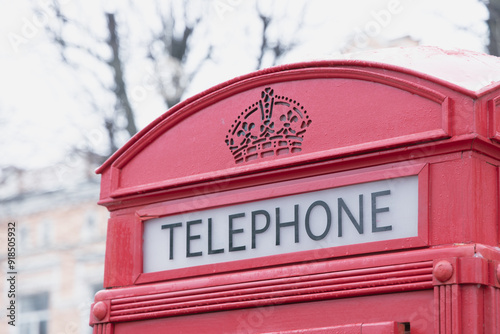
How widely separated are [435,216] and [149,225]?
1338 millimetres

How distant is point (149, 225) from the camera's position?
367 cm

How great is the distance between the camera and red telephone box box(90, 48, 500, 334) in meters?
2.81

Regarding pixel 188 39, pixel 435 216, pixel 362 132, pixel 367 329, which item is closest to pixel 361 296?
pixel 367 329

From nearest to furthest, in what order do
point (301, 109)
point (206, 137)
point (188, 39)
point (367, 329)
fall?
point (367, 329) → point (301, 109) → point (206, 137) → point (188, 39)

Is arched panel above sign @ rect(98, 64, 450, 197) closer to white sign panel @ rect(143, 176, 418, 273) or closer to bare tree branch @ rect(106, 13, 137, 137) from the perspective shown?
white sign panel @ rect(143, 176, 418, 273)

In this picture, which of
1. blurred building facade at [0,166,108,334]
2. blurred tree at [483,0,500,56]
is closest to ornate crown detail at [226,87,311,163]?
blurred tree at [483,0,500,56]

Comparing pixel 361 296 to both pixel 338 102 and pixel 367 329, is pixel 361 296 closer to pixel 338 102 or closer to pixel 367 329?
pixel 367 329

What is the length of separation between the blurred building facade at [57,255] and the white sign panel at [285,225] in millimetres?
10018

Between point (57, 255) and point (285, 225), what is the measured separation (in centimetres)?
1296

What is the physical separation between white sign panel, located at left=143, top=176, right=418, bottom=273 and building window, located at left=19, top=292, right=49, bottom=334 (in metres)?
11.9

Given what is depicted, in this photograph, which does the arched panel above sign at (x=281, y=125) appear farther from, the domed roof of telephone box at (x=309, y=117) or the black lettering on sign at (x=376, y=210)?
the black lettering on sign at (x=376, y=210)

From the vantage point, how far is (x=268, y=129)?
11.0 feet

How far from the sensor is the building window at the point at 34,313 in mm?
15023

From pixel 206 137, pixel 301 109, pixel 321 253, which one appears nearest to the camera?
pixel 321 253
